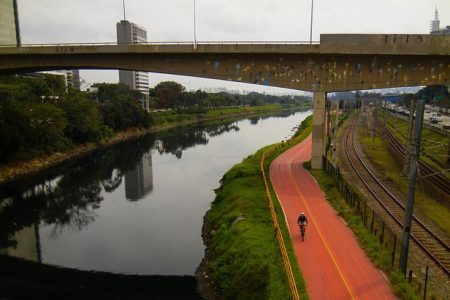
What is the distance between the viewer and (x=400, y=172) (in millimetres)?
39031

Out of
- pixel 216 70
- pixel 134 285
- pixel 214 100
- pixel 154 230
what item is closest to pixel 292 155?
pixel 216 70

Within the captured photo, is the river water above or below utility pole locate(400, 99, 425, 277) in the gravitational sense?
below

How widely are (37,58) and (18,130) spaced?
35.1 ft

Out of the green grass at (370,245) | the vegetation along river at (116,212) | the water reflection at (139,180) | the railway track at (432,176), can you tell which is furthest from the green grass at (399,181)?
the water reflection at (139,180)

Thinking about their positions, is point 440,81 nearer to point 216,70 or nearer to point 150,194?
point 216,70

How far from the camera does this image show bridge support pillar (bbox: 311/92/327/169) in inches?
1384

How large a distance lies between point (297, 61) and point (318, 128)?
6.52 m

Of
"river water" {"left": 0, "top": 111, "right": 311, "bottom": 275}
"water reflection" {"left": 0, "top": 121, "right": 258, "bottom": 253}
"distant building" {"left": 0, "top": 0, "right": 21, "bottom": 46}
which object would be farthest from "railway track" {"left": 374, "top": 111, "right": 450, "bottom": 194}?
"distant building" {"left": 0, "top": 0, "right": 21, "bottom": 46}

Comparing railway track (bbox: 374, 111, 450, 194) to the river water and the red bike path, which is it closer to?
the red bike path

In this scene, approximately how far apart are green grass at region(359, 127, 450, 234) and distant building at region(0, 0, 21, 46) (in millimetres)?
63272

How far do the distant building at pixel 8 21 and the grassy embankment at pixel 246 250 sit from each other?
61423 mm

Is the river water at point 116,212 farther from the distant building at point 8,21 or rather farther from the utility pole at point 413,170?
the distant building at point 8,21

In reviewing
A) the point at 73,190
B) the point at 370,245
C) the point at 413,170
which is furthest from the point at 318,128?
the point at 73,190

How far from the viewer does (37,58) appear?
3872 cm
